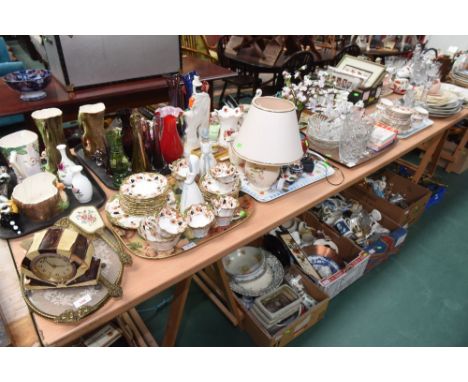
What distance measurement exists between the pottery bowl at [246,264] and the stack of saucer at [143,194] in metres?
0.66

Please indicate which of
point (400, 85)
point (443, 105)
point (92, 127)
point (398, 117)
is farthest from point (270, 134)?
point (400, 85)

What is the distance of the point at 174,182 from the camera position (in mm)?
1183

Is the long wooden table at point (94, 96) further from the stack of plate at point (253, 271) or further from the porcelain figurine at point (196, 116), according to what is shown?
the stack of plate at point (253, 271)

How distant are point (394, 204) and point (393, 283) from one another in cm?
48

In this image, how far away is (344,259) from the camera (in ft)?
5.89

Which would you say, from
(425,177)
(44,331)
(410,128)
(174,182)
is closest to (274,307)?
(174,182)

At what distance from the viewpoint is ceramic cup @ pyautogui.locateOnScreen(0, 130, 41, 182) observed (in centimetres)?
102

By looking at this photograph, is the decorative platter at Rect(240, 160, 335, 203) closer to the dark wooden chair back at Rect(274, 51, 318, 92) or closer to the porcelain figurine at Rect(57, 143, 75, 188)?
the porcelain figurine at Rect(57, 143, 75, 188)

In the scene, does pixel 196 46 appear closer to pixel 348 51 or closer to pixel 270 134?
pixel 348 51

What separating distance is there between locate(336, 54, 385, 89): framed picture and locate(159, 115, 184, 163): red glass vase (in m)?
1.19

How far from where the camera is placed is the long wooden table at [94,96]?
6.34ft

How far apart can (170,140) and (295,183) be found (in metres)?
0.50

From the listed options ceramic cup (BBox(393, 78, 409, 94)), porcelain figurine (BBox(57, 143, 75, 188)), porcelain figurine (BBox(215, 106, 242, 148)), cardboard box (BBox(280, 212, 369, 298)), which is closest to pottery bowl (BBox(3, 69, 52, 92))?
porcelain figurine (BBox(57, 143, 75, 188))

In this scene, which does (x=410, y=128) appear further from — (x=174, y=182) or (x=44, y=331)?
(x=44, y=331)
